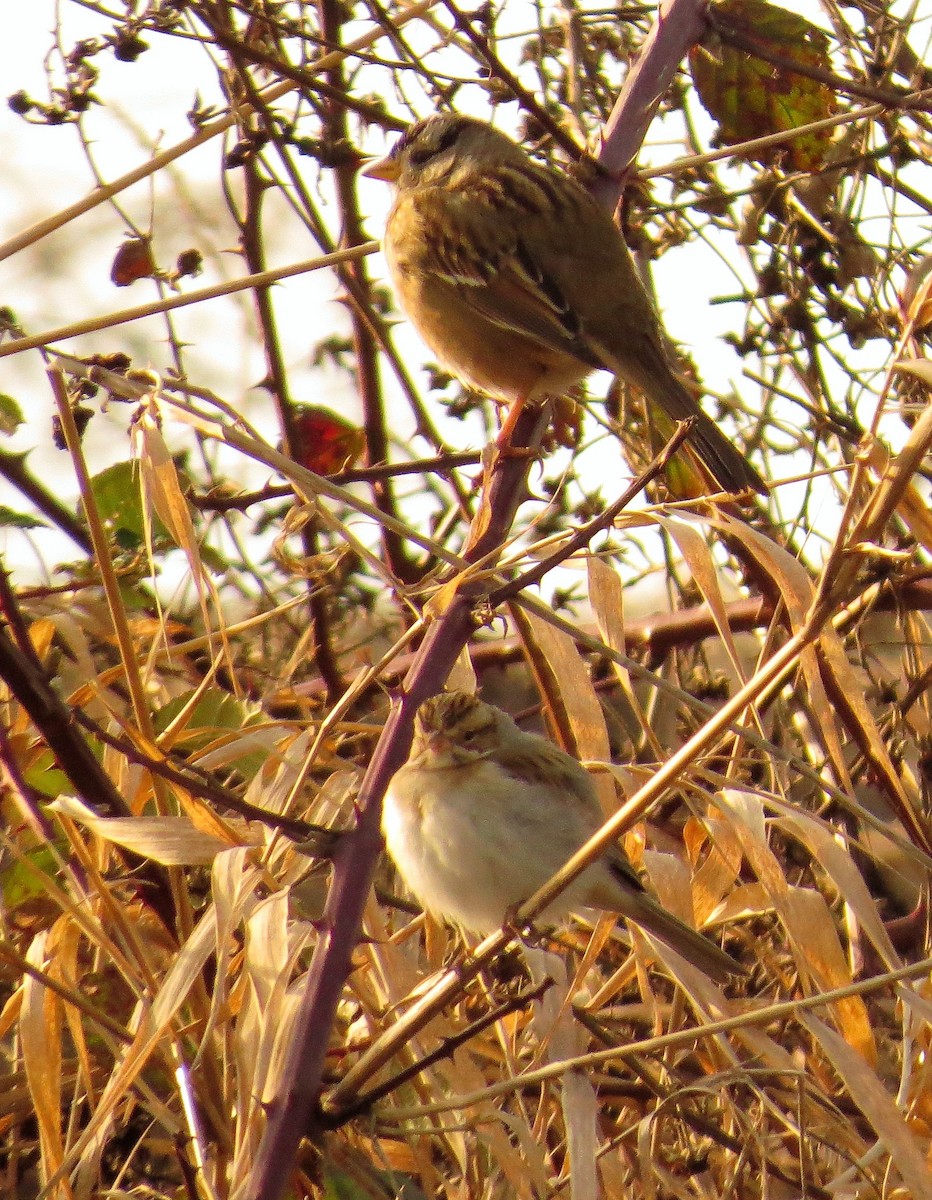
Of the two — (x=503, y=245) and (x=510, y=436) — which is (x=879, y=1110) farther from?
(x=503, y=245)

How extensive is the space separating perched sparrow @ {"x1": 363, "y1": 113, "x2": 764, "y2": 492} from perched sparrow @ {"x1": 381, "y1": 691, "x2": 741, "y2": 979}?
2.82 feet

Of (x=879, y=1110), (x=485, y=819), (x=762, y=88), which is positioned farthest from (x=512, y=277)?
(x=879, y=1110)

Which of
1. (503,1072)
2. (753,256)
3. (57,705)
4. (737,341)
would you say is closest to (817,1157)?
(503,1072)

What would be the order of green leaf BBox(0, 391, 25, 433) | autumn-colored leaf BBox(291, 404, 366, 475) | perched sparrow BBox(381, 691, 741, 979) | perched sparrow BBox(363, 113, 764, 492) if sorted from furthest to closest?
1. perched sparrow BBox(363, 113, 764, 492)
2. autumn-colored leaf BBox(291, 404, 366, 475)
3. perched sparrow BBox(381, 691, 741, 979)
4. green leaf BBox(0, 391, 25, 433)

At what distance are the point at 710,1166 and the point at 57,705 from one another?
53.0 inches

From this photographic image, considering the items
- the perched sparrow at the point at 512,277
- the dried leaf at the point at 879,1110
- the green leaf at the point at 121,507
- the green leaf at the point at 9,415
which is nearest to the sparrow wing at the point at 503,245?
the perched sparrow at the point at 512,277

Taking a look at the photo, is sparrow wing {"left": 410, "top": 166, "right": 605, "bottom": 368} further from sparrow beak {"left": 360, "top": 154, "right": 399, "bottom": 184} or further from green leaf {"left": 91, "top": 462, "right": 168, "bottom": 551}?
green leaf {"left": 91, "top": 462, "right": 168, "bottom": 551}

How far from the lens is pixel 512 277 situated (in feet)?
12.0

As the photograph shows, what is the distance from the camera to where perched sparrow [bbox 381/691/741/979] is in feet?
8.54

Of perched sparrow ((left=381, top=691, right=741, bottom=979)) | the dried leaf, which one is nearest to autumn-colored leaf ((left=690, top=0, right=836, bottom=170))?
perched sparrow ((left=381, top=691, right=741, bottom=979))

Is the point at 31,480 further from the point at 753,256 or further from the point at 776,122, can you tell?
the point at 753,256

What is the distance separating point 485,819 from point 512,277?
60.1 inches

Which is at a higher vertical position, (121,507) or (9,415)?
(9,415)

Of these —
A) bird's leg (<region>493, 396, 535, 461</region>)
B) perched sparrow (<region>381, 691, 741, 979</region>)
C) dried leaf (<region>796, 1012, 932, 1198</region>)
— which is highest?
bird's leg (<region>493, 396, 535, 461</region>)
